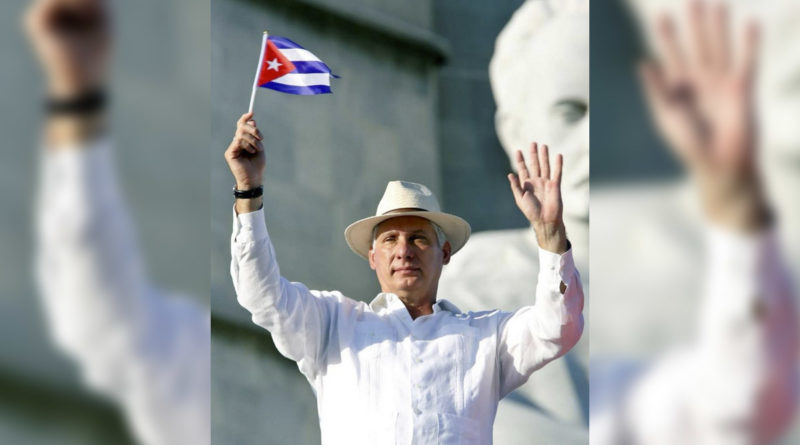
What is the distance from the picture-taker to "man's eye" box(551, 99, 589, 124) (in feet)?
18.0

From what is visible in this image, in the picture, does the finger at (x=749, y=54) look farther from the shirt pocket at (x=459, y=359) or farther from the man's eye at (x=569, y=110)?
the man's eye at (x=569, y=110)

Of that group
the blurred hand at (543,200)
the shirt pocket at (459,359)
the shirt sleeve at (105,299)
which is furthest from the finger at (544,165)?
the shirt sleeve at (105,299)

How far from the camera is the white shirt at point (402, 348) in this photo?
3215 mm

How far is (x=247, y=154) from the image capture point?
10.4ft

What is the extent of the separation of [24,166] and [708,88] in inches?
23.5

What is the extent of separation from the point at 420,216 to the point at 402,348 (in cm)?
41

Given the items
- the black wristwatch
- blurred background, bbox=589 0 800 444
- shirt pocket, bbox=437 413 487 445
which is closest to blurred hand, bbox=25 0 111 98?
blurred background, bbox=589 0 800 444

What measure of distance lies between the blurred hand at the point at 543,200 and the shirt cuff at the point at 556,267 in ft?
0.04

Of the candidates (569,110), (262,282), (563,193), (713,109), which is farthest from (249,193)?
(569,110)

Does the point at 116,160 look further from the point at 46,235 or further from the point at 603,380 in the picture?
the point at 603,380

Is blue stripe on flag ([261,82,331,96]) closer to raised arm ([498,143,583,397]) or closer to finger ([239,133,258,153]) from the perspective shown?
finger ([239,133,258,153])

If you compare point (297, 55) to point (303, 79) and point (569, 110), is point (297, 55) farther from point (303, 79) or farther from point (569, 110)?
point (569, 110)

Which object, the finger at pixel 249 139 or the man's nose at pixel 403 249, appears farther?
the man's nose at pixel 403 249

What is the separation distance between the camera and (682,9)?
1.32 m
